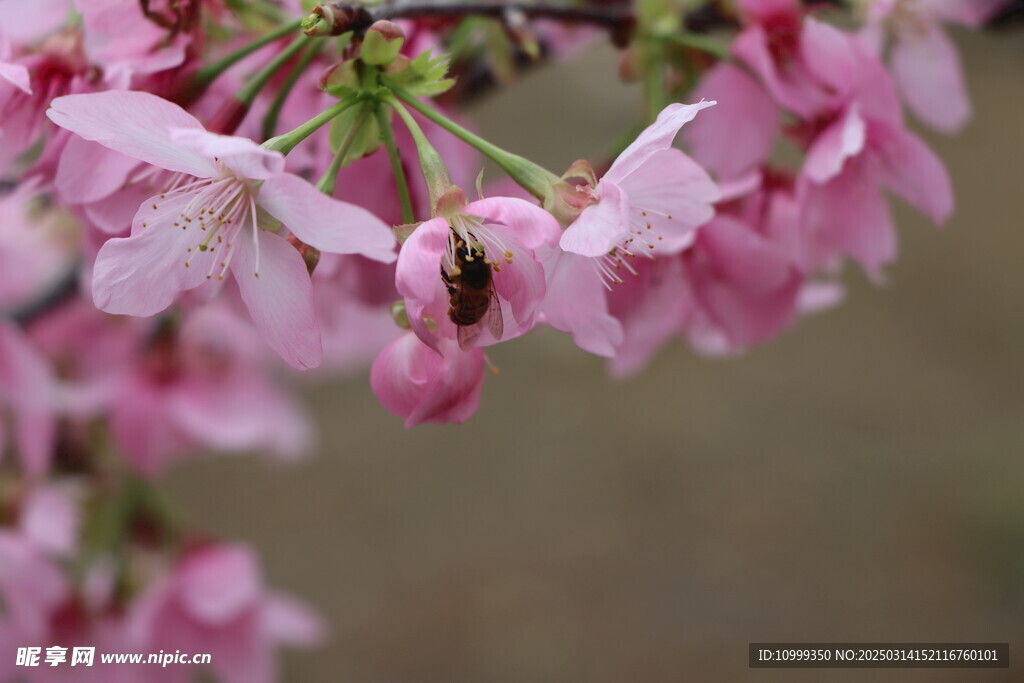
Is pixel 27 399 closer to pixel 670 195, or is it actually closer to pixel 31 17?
pixel 31 17

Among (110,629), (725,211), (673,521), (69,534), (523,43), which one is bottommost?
(673,521)

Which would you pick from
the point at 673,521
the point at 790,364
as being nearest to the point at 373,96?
the point at 673,521

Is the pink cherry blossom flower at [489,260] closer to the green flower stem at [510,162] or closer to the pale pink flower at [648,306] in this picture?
the green flower stem at [510,162]

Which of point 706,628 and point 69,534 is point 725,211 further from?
point 706,628

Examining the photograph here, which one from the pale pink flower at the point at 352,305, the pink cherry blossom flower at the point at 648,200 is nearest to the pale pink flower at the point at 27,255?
the pale pink flower at the point at 352,305

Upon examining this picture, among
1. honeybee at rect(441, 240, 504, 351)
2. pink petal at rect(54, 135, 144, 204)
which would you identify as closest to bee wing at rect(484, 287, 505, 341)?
honeybee at rect(441, 240, 504, 351)

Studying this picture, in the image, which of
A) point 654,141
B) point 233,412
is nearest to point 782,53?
point 654,141

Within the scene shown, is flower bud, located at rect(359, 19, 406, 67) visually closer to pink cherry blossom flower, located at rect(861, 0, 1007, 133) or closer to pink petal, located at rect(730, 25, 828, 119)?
pink petal, located at rect(730, 25, 828, 119)
